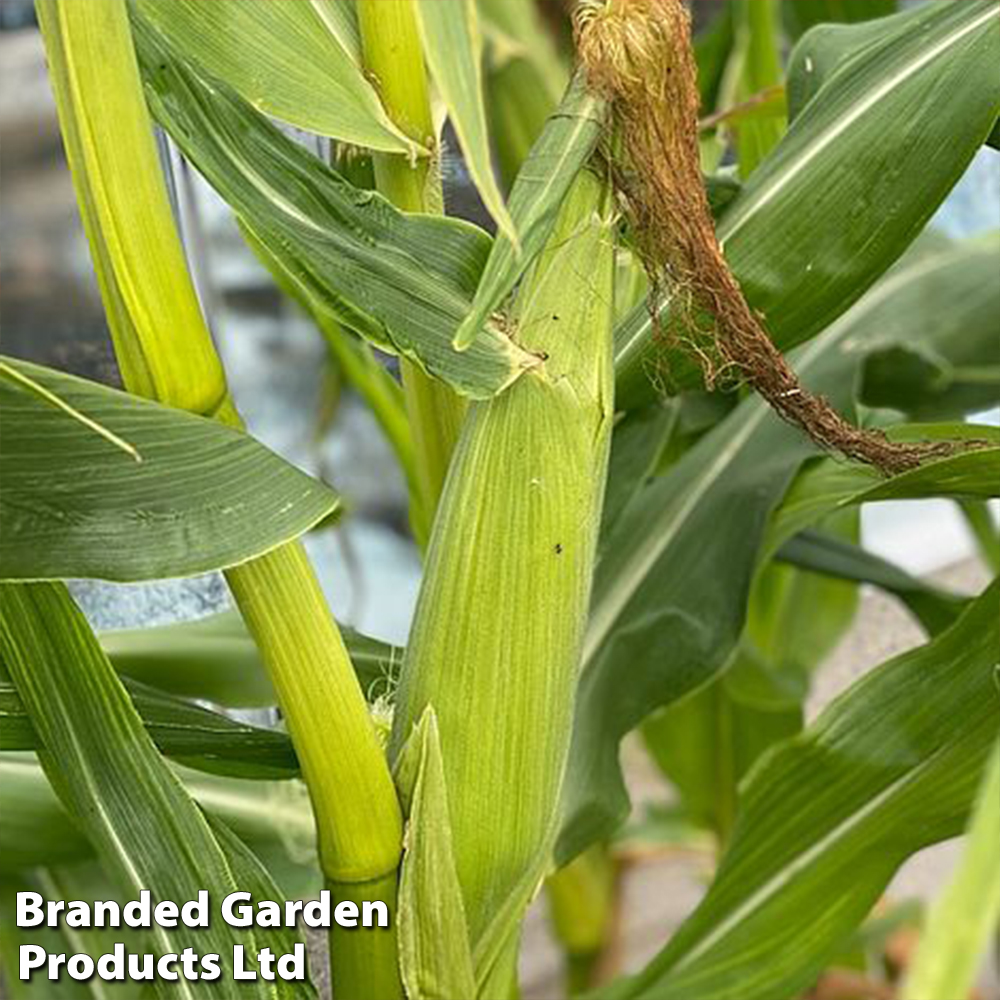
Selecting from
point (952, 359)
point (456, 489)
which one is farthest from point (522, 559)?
point (952, 359)

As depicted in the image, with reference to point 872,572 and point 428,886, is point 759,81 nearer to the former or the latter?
point 872,572

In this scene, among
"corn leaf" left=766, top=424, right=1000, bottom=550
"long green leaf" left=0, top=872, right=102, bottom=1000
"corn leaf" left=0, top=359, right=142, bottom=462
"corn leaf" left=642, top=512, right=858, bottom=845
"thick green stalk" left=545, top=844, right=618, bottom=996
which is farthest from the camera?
"thick green stalk" left=545, top=844, right=618, bottom=996

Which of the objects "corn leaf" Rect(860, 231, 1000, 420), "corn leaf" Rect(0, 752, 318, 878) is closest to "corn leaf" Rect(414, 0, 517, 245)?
"corn leaf" Rect(0, 752, 318, 878)

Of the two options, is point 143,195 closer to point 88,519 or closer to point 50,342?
point 88,519

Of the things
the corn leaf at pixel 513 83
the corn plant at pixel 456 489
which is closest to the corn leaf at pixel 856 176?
the corn plant at pixel 456 489

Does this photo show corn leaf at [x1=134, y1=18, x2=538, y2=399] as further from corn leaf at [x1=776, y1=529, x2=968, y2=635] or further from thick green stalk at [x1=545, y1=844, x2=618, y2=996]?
thick green stalk at [x1=545, y1=844, x2=618, y2=996]

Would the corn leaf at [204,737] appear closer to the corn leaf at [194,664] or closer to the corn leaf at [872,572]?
the corn leaf at [194,664]

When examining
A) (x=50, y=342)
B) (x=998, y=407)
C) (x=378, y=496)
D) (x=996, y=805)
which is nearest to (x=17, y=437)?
(x=996, y=805)

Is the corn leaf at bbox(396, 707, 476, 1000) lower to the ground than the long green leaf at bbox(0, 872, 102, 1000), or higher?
lower
